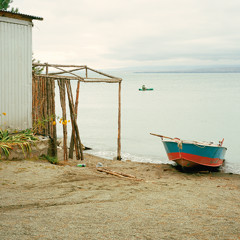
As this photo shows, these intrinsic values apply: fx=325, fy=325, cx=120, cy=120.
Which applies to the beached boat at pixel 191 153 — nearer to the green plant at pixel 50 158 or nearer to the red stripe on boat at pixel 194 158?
the red stripe on boat at pixel 194 158

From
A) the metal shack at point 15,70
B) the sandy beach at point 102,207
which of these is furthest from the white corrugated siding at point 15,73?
the sandy beach at point 102,207

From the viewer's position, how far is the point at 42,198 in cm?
612

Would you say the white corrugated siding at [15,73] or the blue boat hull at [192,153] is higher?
the white corrugated siding at [15,73]

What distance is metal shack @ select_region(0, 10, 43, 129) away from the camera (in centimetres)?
933

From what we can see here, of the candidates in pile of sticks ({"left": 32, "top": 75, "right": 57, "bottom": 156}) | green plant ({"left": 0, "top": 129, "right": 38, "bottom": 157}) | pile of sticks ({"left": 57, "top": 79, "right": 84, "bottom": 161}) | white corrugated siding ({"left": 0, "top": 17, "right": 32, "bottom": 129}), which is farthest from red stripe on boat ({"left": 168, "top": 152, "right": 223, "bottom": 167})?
white corrugated siding ({"left": 0, "top": 17, "right": 32, "bottom": 129})

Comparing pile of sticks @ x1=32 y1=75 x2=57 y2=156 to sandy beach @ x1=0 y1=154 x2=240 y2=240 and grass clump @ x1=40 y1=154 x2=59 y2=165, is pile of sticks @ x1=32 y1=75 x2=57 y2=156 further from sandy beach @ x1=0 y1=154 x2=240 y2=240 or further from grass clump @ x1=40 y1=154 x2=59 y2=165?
sandy beach @ x1=0 y1=154 x2=240 y2=240

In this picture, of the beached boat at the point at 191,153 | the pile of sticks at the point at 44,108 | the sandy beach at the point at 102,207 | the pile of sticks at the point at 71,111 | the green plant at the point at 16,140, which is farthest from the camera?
the beached boat at the point at 191,153

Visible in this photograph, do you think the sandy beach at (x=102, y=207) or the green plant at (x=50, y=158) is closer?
the sandy beach at (x=102, y=207)

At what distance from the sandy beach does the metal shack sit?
A: 159cm

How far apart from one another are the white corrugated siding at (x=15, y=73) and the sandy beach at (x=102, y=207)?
Result: 163 centimetres

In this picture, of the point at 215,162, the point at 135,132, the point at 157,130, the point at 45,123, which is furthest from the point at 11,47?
the point at 157,130

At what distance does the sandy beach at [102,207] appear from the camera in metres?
4.63

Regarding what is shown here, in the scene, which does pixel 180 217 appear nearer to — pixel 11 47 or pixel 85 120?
pixel 11 47

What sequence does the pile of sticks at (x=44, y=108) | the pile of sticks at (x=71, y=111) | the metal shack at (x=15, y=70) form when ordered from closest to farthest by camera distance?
the metal shack at (x=15, y=70) → the pile of sticks at (x=44, y=108) → the pile of sticks at (x=71, y=111)
